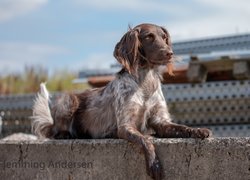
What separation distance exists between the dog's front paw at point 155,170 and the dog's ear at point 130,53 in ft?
3.35

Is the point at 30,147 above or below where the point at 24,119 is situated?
above

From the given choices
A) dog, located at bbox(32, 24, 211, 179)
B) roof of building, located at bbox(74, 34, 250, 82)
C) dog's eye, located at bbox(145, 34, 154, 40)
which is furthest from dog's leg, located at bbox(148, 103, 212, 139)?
roof of building, located at bbox(74, 34, 250, 82)

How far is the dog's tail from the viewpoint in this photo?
6393mm

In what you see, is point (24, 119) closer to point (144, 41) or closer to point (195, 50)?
point (195, 50)

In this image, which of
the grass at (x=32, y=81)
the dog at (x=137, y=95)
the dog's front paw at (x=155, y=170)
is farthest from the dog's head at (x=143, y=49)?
the grass at (x=32, y=81)

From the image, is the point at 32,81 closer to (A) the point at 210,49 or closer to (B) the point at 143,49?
(A) the point at 210,49

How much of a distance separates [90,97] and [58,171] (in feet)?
3.48

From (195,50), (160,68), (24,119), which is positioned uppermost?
(160,68)

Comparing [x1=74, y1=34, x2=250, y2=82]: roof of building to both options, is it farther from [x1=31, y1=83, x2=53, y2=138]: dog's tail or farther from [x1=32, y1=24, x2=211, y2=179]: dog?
[x1=32, y1=24, x2=211, y2=179]: dog

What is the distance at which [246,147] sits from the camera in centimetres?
450

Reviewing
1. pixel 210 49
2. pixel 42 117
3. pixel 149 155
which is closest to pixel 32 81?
pixel 210 49

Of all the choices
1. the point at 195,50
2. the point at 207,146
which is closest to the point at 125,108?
the point at 207,146

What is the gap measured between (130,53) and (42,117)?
1.46 metres

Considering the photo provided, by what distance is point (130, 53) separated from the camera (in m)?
5.45
